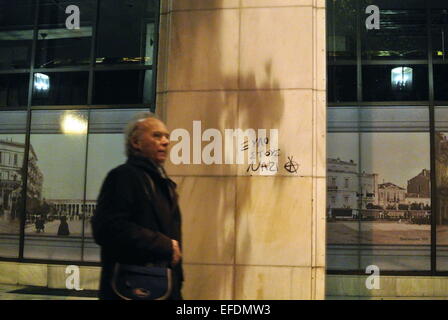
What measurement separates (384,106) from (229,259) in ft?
12.6

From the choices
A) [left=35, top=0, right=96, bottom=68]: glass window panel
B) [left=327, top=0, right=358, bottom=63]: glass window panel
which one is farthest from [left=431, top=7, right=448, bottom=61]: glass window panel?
[left=35, top=0, right=96, bottom=68]: glass window panel

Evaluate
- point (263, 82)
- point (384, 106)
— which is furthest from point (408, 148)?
point (263, 82)

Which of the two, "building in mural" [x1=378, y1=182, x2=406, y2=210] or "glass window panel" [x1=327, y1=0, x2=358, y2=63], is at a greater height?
"glass window panel" [x1=327, y1=0, x2=358, y2=63]

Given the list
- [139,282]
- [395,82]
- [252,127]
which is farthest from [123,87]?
[139,282]

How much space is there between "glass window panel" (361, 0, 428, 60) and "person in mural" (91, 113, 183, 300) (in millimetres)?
5759

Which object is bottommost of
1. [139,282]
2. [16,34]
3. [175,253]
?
[139,282]

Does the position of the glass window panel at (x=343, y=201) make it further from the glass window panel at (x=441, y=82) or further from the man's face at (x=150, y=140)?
the man's face at (x=150, y=140)

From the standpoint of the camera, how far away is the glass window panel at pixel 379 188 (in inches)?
294

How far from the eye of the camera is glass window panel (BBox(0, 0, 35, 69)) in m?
8.56

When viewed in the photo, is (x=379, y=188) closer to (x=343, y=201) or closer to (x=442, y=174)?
(x=343, y=201)

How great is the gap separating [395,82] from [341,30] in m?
1.23

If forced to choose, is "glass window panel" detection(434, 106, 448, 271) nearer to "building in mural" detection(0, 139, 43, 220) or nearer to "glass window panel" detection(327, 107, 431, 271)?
"glass window panel" detection(327, 107, 431, 271)

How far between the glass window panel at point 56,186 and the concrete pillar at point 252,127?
113 inches

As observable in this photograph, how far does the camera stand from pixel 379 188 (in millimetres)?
7582
